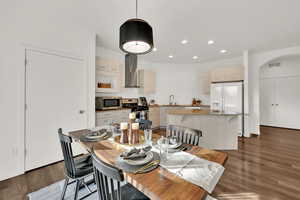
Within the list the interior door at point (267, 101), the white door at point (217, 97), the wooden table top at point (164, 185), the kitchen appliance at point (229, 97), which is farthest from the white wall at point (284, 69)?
the wooden table top at point (164, 185)

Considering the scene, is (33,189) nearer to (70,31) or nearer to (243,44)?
(70,31)

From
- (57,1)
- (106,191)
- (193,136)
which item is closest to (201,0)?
(193,136)

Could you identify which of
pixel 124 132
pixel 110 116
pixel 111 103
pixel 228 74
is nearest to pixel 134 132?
pixel 124 132

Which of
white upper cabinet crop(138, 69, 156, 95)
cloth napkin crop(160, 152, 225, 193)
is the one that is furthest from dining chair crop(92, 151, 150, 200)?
white upper cabinet crop(138, 69, 156, 95)

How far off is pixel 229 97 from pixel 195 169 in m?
3.91

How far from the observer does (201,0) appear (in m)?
1.97

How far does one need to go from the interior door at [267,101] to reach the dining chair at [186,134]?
19.3ft

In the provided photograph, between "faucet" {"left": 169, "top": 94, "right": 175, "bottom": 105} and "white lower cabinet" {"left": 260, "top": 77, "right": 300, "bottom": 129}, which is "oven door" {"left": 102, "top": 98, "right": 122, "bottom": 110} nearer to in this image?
"faucet" {"left": 169, "top": 94, "right": 175, "bottom": 105}

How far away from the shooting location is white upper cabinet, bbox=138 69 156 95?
493 centimetres

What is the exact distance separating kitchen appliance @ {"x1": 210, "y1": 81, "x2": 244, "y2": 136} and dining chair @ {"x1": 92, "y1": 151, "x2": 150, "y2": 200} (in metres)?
3.56

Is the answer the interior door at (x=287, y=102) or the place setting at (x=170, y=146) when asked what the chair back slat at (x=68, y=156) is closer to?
the place setting at (x=170, y=146)

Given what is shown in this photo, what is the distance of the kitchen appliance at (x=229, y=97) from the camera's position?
3996 mm

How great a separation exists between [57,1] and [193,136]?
313 centimetres

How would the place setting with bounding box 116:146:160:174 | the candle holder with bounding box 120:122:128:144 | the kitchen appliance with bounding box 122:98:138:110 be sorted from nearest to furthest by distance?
the place setting with bounding box 116:146:160:174 < the candle holder with bounding box 120:122:128:144 < the kitchen appliance with bounding box 122:98:138:110
